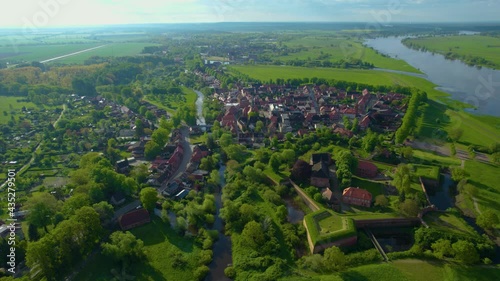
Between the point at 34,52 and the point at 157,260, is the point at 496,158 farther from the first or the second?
the point at 34,52

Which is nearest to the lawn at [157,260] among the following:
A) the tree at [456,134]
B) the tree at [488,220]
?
the tree at [488,220]

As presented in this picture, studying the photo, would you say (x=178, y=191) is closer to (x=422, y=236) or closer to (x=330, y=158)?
(x=330, y=158)

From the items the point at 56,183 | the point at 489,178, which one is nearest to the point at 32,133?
the point at 56,183

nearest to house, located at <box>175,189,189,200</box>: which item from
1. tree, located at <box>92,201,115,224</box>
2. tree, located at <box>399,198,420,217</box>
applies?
tree, located at <box>92,201,115,224</box>

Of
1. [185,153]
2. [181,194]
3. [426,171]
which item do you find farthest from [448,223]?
[185,153]

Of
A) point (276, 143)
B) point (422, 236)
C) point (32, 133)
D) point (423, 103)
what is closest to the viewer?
point (422, 236)
